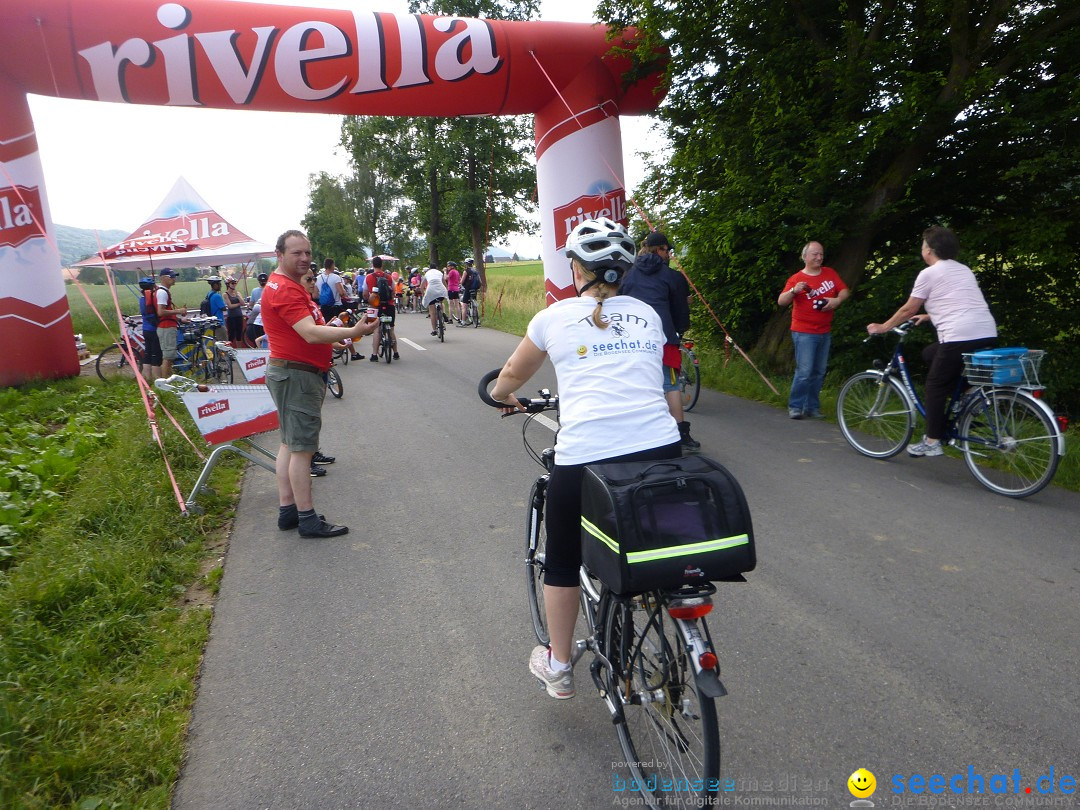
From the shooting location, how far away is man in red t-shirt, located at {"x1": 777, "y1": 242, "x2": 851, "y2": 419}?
7.41 meters

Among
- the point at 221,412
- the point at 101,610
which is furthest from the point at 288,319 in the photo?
the point at 101,610

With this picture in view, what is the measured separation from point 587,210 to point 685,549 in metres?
9.64

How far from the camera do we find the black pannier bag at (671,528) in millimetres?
2158

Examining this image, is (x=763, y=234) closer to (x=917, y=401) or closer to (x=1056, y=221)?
(x=1056, y=221)

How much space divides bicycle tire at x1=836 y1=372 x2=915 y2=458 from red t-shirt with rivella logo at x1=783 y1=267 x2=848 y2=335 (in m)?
1.03

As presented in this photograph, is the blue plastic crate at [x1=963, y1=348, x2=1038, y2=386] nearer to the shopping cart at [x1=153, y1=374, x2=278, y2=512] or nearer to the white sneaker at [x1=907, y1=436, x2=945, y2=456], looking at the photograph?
the white sneaker at [x1=907, y1=436, x2=945, y2=456]

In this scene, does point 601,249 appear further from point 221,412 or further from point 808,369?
point 808,369

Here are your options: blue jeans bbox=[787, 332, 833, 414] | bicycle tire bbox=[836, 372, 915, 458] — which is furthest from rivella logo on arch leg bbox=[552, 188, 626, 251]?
bicycle tire bbox=[836, 372, 915, 458]

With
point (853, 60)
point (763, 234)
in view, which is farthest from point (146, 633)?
point (853, 60)

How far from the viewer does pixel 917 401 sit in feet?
20.3

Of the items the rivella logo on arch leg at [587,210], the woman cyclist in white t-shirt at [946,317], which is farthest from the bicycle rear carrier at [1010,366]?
the rivella logo on arch leg at [587,210]

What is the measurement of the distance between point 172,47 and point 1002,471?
33.4 feet

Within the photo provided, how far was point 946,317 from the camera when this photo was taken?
5.66 metres

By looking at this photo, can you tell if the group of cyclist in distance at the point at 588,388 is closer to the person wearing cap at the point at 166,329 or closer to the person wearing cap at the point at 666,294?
the person wearing cap at the point at 666,294
